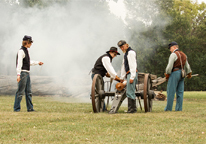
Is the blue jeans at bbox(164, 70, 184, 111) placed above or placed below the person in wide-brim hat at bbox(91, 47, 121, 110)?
below

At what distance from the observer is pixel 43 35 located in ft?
60.7

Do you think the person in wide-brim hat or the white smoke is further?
the white smoke

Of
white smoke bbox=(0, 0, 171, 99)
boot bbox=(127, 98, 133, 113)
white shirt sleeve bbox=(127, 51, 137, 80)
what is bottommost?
boot bbox=(127, 98, 133, 113)

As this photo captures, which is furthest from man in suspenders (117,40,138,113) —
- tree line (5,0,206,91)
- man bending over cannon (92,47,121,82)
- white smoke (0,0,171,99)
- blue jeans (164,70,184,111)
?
tree line (5,0,206,91)

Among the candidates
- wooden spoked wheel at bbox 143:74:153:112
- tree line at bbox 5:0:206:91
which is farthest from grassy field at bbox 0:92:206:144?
tree line at bbox 5:0:206:91

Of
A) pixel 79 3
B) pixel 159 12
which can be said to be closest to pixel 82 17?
pixel 79 3

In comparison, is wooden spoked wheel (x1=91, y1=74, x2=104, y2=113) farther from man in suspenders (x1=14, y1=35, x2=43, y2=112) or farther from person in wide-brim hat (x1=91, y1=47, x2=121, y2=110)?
man in suspenders (x1=14, y1=35, x2=43, y2=112)

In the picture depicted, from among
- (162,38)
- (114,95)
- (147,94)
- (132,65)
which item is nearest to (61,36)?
(114,95)

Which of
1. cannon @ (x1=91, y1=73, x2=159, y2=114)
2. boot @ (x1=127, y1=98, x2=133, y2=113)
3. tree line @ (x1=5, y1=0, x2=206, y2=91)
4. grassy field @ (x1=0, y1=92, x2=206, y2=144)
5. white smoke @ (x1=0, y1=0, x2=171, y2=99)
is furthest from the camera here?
tree line @ (x1=5, y1=0, x2=206, y2=91)

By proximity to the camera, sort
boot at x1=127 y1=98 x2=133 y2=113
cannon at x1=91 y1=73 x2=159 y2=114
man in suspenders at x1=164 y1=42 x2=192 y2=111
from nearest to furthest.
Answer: cannon at x1=91 y1=73 x2=159 y2=114
boot at x1=127 y1=98 x2=133 y2=113
man in suspenders at x1=164 y1=42 x2=192 y2=111

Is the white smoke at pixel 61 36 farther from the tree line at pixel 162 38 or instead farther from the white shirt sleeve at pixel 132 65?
the white shirt sleeve at pixel 132 65

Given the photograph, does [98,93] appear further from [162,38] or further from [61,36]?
[162,38]

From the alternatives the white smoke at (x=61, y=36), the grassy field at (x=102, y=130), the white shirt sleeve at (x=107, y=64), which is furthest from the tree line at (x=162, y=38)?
the grassy field at (x=102, y=130)

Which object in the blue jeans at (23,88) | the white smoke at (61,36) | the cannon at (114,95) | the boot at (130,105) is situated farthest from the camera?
the white smoke at (61,36)
